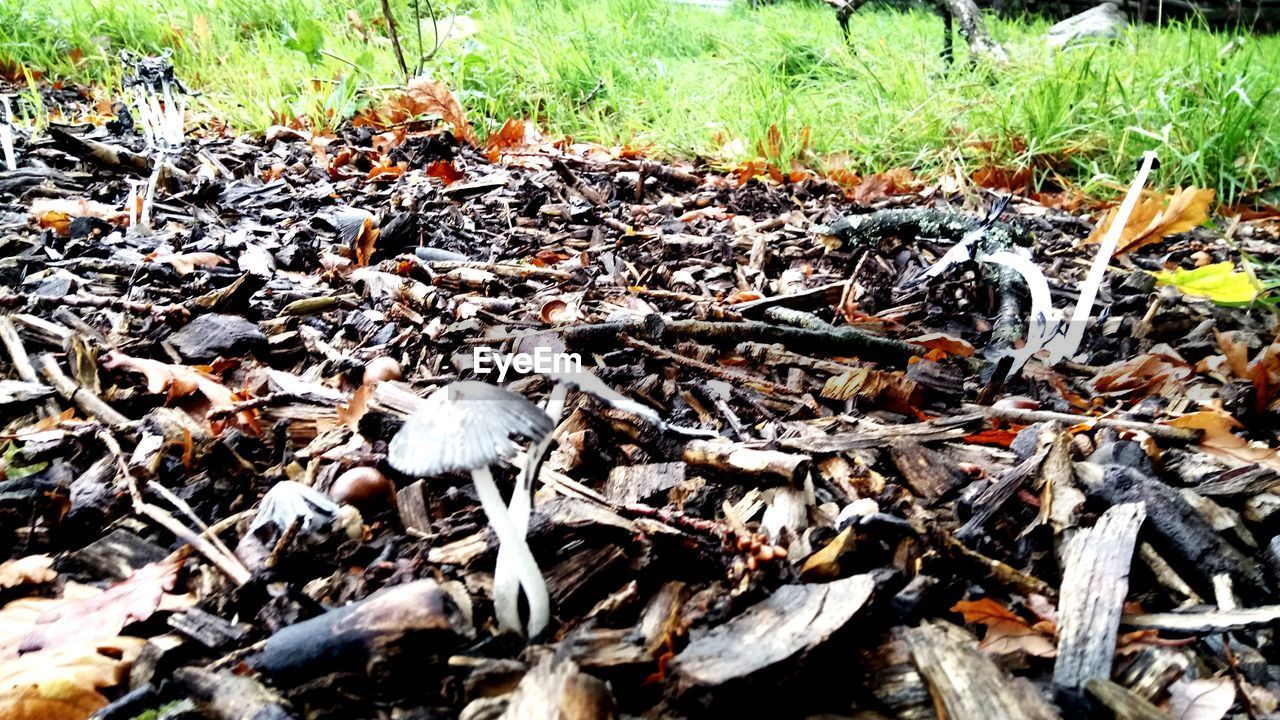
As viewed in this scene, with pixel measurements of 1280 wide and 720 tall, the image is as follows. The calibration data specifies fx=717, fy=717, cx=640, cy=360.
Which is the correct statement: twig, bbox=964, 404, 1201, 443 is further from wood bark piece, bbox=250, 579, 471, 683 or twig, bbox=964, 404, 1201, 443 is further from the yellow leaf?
wood bark piece, bbox=250, 579, 471, 683

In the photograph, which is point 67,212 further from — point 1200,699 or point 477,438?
point 1200,699

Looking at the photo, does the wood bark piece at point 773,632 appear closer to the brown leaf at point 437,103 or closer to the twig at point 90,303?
the twig at point 90,303

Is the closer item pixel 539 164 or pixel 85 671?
pixel 85 671

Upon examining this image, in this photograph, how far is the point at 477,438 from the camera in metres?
0.86

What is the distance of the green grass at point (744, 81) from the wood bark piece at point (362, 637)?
339 cm

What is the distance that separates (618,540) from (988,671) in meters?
0.52

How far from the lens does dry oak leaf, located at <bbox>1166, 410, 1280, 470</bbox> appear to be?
1322mm

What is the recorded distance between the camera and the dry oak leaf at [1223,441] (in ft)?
4.34

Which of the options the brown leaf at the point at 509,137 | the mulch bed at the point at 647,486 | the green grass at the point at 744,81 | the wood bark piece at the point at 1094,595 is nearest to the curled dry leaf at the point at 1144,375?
the mulch bed at the point at 647,486

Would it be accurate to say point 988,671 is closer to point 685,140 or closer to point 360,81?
point 685,140

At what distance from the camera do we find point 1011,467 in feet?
4.33

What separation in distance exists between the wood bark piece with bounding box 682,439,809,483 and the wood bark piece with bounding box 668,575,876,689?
0.28 meters

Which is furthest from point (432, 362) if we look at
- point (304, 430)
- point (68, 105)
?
point (68, 105)
